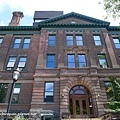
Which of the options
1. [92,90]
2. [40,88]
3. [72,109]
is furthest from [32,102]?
[92,90]

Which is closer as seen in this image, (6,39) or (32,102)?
(32,102)

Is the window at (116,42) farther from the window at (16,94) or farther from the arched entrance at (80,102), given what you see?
the window at (16,94)

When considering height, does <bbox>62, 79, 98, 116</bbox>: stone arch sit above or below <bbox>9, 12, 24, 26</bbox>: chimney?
below

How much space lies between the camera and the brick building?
52.4 ft

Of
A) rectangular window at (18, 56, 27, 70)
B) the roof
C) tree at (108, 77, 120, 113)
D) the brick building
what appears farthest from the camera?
the roof

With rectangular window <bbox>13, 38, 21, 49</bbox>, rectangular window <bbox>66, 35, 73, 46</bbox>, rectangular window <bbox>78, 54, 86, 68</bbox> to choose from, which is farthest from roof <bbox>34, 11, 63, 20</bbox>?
rectangular window <bbox>78, 54, 86, 68</bbox>

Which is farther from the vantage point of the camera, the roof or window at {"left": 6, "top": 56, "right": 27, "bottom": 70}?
the roof

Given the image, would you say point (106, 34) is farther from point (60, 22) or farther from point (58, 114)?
point (58, 114)

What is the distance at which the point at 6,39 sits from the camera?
22.1 meters

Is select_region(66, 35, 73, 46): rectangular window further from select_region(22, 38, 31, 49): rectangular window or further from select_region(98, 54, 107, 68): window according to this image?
select_region(22, 38, 31, 49): rectangular window

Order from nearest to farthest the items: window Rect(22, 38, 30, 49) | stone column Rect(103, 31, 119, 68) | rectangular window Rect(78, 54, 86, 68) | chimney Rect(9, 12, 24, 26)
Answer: stone column Rect(103, 31, 119, 68), rectangular window Rect(78, 54, 86, 68), window Rect(22, 38, 30, 49), chimney Rect(9, 12, 24, 26)

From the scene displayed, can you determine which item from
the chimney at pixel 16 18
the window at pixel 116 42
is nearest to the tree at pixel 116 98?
the window at pixel 116 42

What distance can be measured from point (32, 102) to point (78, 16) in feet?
52.8

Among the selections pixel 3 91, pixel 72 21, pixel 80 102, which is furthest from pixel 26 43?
pixel 80 102
